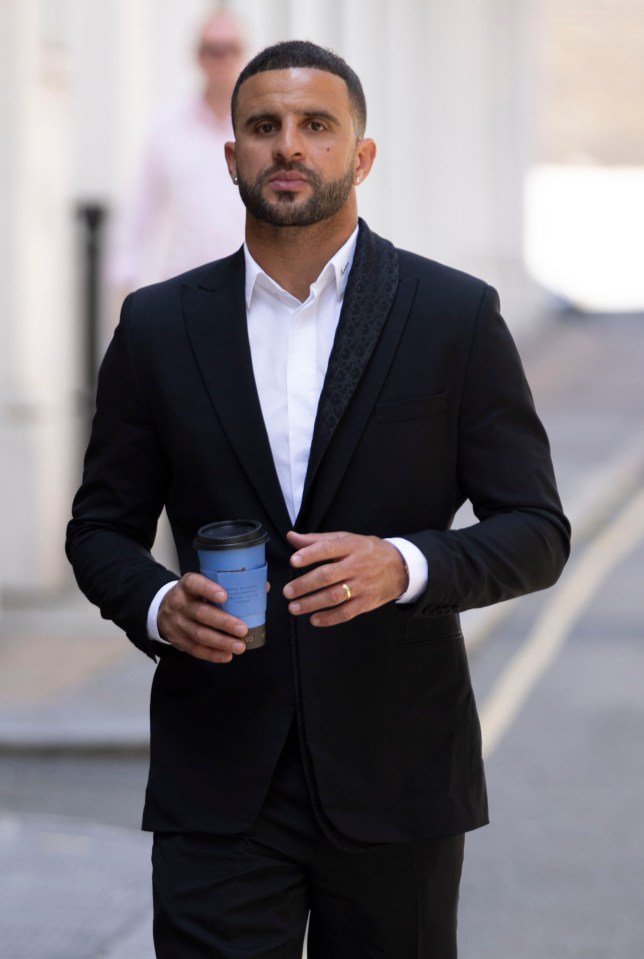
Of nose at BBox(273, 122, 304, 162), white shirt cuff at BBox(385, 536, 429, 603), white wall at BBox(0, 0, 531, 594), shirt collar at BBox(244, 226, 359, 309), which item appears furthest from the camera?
white wall at BBox(0, 0, 531, 594)

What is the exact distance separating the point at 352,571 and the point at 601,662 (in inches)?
222

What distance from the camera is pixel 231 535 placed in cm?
268

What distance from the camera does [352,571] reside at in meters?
2.62

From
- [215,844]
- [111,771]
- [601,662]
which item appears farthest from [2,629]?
[215,844]

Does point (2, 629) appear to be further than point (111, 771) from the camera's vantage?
A: Yes

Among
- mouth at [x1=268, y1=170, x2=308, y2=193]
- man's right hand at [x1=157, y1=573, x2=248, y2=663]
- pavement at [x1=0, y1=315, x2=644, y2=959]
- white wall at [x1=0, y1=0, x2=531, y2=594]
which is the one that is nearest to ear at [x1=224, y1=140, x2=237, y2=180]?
mouth at [x1=268, y1=170, x2=308, y2=193]

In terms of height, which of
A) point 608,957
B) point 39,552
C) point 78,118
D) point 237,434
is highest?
point 78,118

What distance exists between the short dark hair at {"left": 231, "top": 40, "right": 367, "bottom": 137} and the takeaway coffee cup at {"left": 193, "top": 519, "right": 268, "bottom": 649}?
0.76 m

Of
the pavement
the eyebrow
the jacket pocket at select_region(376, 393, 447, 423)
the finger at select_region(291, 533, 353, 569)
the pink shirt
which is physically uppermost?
the pink shirt

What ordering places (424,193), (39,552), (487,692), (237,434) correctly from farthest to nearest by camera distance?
(424,193) < (39,552) < (487,692) < (237,434)

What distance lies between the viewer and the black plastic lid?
263 cm

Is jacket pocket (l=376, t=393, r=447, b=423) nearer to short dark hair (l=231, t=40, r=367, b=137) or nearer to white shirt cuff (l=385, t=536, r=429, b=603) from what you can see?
white shirt cuff (l=385, t=536, r=429, b=603)

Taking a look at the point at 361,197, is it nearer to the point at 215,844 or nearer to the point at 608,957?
the point at 608,957

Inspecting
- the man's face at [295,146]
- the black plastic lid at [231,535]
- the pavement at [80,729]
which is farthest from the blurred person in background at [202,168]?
the black plastic lid at [231,535]
